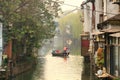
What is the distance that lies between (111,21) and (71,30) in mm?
105484

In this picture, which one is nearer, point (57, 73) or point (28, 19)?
point (28, 19)

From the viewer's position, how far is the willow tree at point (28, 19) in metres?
34.8

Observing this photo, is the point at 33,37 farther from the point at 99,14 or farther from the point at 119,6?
the point at 119,6

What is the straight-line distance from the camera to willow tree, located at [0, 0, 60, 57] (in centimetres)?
3475

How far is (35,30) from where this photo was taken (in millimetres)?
40156

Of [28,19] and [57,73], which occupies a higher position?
[28,19]

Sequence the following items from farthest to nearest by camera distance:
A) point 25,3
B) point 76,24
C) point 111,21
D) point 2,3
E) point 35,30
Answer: point 76,24, point 35,30, point 25,3, point 2,3, point 111,21

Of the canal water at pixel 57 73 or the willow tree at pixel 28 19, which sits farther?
the canal water at pixel 57 73

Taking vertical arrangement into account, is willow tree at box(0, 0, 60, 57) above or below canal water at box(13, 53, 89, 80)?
above

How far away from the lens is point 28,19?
37.7 metres

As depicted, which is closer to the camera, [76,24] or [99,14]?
[99,14]

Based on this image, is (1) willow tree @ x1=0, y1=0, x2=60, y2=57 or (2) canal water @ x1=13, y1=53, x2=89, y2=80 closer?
(1) willow tree @ x1=0, y1=0, x2=60, y2=57

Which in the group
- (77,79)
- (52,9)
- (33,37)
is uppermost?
(52,9)

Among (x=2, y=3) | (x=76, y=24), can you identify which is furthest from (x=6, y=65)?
(x=76, y=24)
